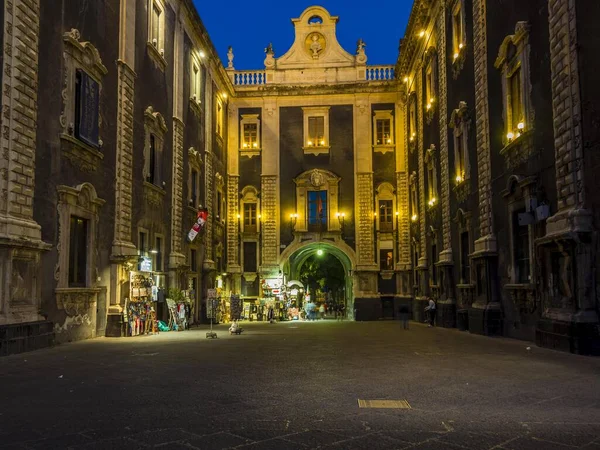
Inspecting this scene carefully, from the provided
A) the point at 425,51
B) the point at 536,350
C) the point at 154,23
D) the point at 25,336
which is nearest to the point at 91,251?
the point at 25,336

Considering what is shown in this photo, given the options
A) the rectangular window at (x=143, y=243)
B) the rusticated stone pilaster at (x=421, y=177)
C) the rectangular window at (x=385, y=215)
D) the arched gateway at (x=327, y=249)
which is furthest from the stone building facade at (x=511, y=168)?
the rectangular window at (x=143, y=243)

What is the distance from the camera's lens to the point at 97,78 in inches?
701

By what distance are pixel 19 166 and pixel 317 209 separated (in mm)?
25704

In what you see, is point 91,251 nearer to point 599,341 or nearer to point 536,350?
point 536,350

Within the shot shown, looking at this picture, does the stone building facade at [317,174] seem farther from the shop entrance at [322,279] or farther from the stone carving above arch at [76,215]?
the stone carving above arch at [76,215]

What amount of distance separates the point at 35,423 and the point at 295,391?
3353mm

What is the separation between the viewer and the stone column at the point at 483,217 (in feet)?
60.8

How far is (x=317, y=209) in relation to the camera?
3784 cm

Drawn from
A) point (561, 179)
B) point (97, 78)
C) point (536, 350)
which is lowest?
point (536, 350)

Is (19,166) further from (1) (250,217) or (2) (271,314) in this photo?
(1) (250,217)

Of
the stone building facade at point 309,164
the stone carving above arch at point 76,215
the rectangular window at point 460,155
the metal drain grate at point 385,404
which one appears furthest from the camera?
the rectangular window at point 460,155

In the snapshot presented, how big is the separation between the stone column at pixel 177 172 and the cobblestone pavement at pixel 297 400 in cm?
1147

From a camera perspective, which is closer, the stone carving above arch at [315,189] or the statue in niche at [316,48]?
the stone carving above arch at [315,189]

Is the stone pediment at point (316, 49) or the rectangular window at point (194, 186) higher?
the stone pediment at point (316, 49)
